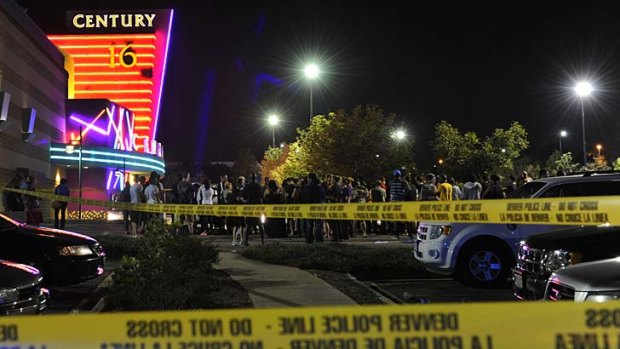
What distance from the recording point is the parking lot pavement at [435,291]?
8062 millimetres

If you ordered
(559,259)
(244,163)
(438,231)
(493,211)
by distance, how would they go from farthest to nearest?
(244,163) < (438,231) < (559,259) < (493,211)

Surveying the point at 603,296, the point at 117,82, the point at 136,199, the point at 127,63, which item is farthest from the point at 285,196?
the point at 127,63

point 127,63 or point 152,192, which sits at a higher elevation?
point 127,63

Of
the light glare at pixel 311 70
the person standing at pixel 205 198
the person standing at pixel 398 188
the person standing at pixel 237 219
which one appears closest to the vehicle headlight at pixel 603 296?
the person standing at pixel 237 219

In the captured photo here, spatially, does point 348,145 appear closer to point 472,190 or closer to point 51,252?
point 472,190

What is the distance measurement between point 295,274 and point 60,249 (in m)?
3.75

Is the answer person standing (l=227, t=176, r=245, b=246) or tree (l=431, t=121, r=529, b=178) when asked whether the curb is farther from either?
tree (l=431, t=121, r=529, b=178)

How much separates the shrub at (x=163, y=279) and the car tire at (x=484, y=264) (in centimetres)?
368

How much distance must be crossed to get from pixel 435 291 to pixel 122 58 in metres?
49.0

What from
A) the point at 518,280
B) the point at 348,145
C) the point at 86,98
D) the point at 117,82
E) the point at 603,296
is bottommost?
the point at 518,280

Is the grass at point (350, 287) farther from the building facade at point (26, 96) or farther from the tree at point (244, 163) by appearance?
the tree at point (244, 163)

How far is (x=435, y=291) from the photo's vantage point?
8.83 m

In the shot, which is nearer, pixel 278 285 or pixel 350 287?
pixel 350 287

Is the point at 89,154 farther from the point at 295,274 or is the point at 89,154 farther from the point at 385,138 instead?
the point at 295,274
